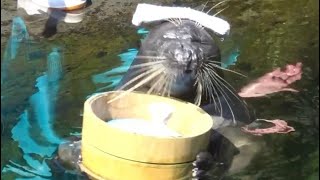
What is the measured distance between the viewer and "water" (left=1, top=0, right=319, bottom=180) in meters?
3.59

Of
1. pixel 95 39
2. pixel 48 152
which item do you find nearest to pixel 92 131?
pixel 48 152

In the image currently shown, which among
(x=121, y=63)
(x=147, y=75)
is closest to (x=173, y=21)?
(x=147, y=75)

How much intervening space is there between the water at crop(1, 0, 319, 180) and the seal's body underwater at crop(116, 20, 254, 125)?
0.20m

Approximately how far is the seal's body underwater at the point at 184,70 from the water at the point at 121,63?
7.9 inches

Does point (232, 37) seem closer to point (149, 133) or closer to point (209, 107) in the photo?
point (209, 107)

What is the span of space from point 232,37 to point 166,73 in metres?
1.68

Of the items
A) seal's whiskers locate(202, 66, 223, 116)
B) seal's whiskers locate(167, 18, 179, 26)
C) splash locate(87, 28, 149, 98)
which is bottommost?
splash locate(87, 28, 149, 98)

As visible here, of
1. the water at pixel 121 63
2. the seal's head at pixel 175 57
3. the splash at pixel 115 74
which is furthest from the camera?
the splash at pixel 115 74

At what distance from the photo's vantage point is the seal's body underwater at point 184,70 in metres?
3.34

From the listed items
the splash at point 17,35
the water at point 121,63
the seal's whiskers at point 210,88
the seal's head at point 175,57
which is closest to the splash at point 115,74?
the water at point 121,63

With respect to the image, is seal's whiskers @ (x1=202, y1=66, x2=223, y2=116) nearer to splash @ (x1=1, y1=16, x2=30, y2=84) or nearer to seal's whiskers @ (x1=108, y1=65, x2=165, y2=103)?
seal's whiskers @ (x1=108, y1=65, x2=165, y2=103)

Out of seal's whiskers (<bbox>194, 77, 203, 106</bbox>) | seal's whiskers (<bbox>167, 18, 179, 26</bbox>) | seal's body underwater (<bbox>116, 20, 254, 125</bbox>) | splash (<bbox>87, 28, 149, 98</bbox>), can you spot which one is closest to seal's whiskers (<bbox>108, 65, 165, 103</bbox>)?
seal's body underwater (<bbox>116, 20, 254, 125</bbox>)

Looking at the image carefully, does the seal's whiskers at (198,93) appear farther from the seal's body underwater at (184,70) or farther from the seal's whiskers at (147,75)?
the seal's whiskers at (147,75)

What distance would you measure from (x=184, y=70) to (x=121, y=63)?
3.78 ft
